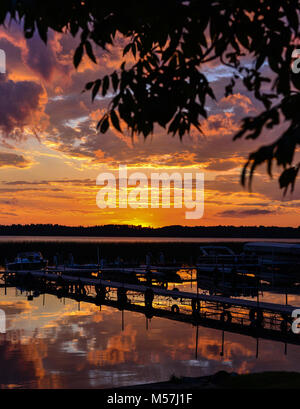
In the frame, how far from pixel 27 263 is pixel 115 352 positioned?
119 feet

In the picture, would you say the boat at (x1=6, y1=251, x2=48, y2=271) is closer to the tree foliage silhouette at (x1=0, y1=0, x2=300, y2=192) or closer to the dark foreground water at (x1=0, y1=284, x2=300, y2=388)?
the dark foreground water at (x1=0, y1=284, x2=300, y2=388)

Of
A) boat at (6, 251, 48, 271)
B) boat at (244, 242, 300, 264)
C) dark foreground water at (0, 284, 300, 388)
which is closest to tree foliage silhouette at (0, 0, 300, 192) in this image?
dark foreground water at (0, 284, 300, 388)

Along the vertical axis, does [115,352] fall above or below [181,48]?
below

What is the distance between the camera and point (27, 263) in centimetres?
5791

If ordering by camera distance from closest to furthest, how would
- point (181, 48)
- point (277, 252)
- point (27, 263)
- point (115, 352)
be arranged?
1. point (181, 48)
2. point (115, 352)
3. point (277, 252)
4. point (27, 263)

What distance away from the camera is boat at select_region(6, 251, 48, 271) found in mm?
57184

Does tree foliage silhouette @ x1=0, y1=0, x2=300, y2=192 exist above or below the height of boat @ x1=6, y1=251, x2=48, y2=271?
above

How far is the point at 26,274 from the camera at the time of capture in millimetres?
52719

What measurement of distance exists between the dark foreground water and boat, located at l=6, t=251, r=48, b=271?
923 inches

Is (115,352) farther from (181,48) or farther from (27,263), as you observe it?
(27,263)

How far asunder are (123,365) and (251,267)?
22.7 meters

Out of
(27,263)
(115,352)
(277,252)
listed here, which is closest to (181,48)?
(115,352)
